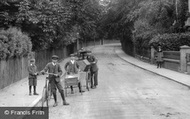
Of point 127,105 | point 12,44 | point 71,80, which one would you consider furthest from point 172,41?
point 127,105

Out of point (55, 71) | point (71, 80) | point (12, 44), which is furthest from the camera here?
point (12, 44)

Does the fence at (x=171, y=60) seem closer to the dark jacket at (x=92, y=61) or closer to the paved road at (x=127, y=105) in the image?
the paved road at (x=127, y=105)

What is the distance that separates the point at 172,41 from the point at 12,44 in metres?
15.9

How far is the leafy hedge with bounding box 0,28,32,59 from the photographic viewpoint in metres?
14.9

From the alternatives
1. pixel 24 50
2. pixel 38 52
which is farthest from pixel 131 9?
pixel 24 50

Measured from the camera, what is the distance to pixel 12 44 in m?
16.4

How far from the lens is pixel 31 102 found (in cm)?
1144

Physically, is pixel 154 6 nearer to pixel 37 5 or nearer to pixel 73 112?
pixel 37 5

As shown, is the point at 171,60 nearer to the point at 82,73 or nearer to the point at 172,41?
the point at 172,41

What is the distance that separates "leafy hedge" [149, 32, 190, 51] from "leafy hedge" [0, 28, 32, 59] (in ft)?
42.5

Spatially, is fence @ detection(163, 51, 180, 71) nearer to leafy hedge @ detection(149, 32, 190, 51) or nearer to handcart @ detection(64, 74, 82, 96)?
leafy hedge @ detection(149, 32, 190, 51)

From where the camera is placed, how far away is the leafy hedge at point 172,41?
26859 millimetres

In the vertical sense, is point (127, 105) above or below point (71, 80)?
below

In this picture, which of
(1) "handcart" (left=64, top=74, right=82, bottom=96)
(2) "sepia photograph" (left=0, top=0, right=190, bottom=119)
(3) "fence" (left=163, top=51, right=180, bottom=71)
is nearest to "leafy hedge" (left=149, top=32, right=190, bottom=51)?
(2) "sepia photograph" (left=0, top=0, right=190, bottom=119)
